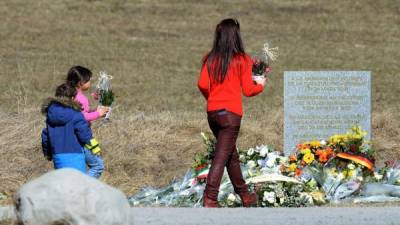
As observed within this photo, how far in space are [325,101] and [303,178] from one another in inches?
82.7

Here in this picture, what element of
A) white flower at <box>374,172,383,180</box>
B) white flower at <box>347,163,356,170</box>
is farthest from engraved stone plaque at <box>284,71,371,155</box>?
white flower at <box>347,163,356,170</box>

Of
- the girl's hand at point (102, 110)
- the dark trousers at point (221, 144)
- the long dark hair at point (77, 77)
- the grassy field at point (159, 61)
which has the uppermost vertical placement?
the long dark hair at point (77, 77)

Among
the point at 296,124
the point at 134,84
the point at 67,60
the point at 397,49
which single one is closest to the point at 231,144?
the point at 296,124

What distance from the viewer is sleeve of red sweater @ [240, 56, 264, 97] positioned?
30.4 feet

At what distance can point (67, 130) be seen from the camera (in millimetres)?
9039

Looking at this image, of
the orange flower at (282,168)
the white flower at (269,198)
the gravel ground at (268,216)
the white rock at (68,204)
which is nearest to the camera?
the white rock at (68,204)

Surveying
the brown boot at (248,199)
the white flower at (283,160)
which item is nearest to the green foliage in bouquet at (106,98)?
the brown boot at (248,199)

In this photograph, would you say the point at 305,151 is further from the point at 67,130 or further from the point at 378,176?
the point at 67,130

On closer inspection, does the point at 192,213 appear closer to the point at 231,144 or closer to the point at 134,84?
the point at 231,144

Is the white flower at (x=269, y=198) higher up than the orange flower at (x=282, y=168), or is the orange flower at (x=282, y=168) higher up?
the orange flower at (x=282, y=168)

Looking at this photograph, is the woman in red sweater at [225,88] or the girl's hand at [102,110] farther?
the girl's hand at [102,110]

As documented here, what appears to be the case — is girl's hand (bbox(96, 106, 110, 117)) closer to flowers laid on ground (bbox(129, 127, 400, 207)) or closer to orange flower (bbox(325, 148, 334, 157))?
flowers laid on ground (bbox(129, 127, 400, 207))

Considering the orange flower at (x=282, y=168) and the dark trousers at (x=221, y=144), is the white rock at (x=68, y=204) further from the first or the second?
the orange flower at (x=282, y=168)

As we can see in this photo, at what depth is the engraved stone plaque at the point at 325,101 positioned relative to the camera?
40.1ft
